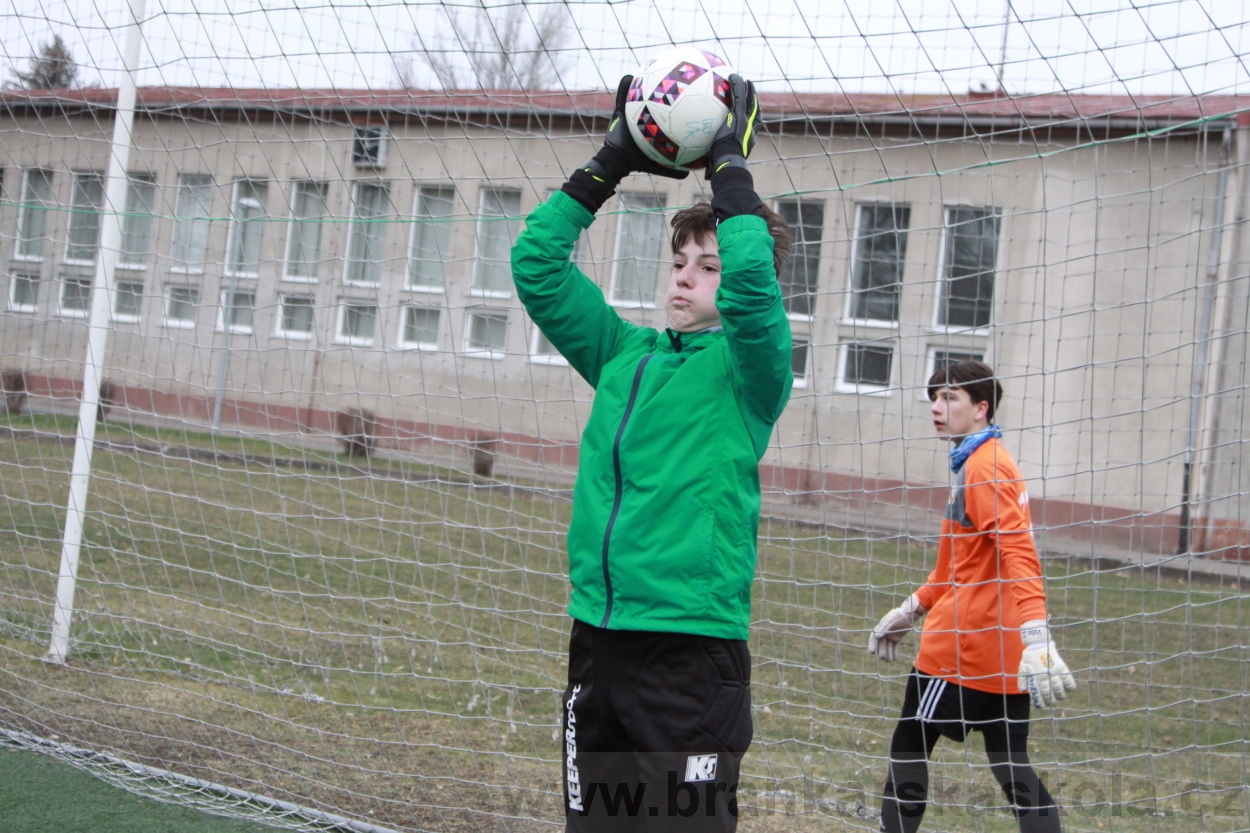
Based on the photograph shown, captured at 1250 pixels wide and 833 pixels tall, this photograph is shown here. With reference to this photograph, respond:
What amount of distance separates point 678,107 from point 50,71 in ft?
11.0

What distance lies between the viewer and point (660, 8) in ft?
11.2

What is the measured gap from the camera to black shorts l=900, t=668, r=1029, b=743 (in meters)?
3.08

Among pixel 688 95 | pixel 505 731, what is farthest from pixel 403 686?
pixel 688 95

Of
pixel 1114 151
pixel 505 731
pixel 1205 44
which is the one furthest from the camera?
pixel 1114 151

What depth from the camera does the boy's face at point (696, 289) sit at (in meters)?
2.16

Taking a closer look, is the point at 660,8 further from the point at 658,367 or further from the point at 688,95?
the point at 658,367

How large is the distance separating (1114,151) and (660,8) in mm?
6897

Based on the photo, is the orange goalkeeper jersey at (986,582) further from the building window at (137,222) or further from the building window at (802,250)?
the building window at (802,250)

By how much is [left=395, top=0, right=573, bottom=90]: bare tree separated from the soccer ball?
1.32m

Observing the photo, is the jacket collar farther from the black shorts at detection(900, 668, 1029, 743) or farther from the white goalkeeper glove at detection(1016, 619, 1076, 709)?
the black shorts at detection(900, 668, 1029, 743)

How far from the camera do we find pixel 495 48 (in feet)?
13.2

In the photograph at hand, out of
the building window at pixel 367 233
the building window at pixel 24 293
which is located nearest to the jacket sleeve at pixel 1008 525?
the building window at pixel 367 233

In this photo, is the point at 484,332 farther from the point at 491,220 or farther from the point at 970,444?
the point at 970,444

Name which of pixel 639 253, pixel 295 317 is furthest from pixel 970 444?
pixel 639 253
